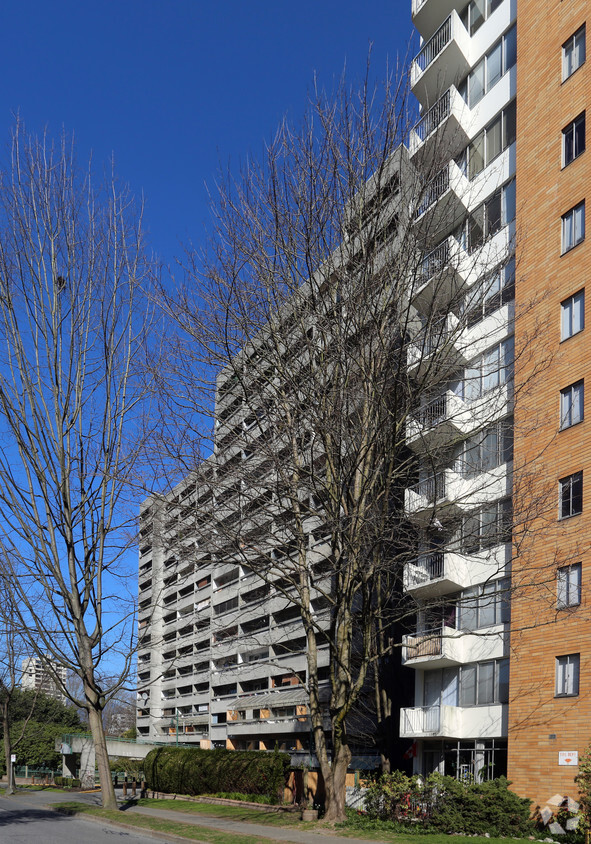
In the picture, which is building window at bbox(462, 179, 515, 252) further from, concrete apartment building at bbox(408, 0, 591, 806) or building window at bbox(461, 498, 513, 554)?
building window at bbox(461, 498, 513, 554)

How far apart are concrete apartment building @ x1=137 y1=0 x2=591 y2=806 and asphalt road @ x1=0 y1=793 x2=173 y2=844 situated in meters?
3.87

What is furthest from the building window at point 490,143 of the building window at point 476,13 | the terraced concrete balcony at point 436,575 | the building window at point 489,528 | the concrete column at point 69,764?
the concrete column at point 69,764

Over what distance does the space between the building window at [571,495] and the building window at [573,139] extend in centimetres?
928

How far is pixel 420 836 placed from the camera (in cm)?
1667

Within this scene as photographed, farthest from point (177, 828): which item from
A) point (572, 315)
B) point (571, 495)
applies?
point (572, 315)

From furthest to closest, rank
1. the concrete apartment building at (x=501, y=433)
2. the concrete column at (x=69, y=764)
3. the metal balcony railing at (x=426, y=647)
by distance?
the concrete column at (x=69, y=764), the metal balcony railing at (x=426, y=647), the concrete apartment building at (x=501, y=433)

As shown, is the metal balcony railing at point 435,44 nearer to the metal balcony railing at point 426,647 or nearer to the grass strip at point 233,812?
the metal balcony railing at point 426,647

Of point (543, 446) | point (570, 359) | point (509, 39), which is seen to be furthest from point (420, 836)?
point (509, 39)

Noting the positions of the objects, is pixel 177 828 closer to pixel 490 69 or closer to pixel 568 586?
pixel 568 586

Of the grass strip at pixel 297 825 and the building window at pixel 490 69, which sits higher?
the building window at pixel 490 69

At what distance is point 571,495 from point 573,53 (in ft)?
43.2

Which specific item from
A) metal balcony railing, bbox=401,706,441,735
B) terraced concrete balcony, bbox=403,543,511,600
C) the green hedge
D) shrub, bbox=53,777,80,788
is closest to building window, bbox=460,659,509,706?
metal balcony railing, bbox=401,706,441,735

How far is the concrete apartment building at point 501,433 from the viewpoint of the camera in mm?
19703

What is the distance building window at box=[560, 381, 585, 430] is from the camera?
2261 centimetres
